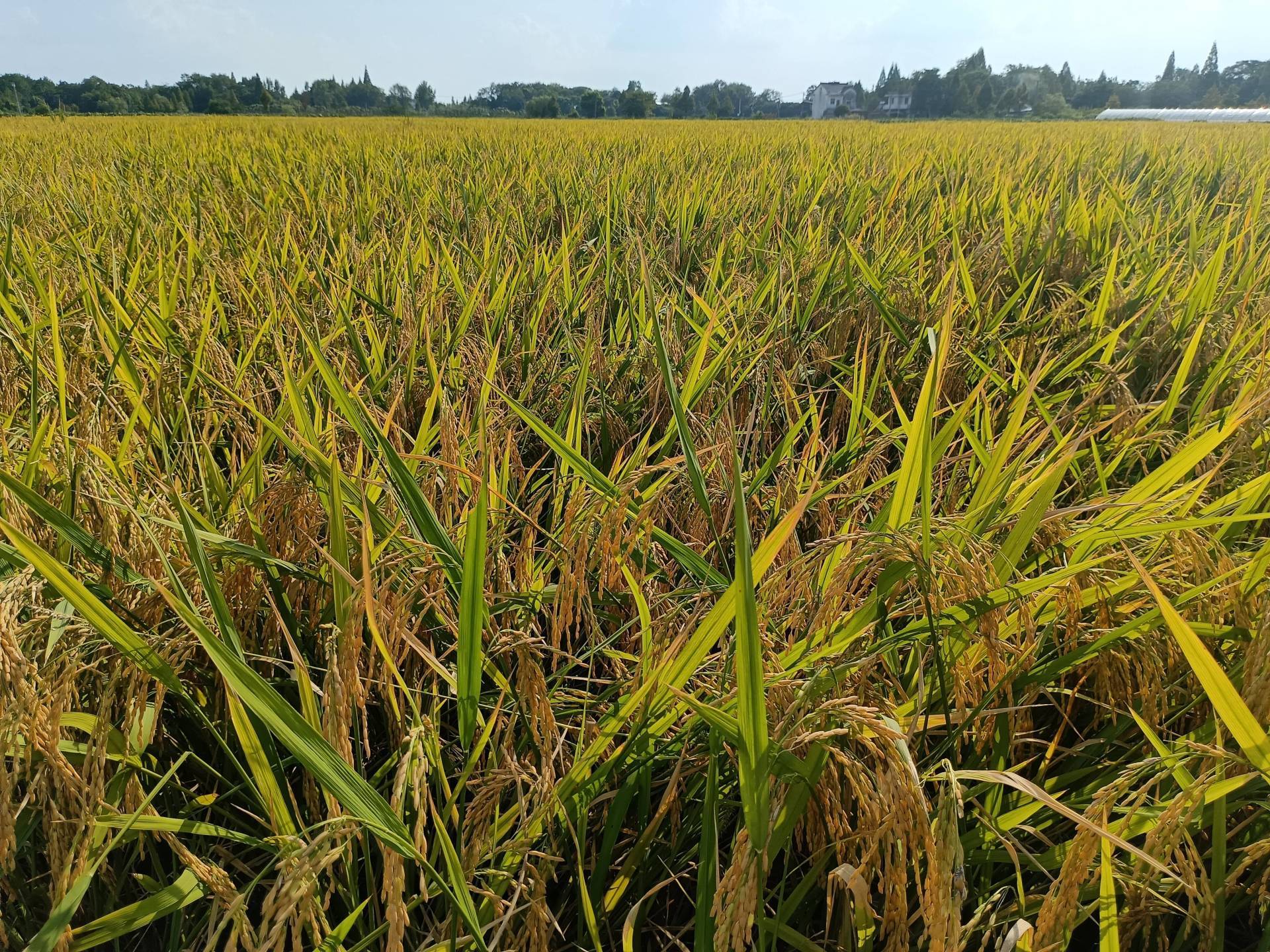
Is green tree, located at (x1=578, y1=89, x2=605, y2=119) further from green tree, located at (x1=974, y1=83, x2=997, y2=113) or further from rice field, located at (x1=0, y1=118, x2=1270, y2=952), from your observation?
rice field, located at (x1=0, y1=118, x2=1270, y2=952)

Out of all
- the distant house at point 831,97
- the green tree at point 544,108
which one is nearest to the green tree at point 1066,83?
the distant house at point 831,97

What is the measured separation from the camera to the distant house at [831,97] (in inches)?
3127

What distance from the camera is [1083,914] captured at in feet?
1.65

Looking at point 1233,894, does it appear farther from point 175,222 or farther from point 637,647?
point 175,222

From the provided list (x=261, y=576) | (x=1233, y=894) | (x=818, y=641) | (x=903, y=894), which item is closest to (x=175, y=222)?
(x=261, y=576)

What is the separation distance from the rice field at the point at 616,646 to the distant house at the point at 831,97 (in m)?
88.6

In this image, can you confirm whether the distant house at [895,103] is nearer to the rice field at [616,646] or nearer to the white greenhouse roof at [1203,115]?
the white greenhouse roof at [1203,115]

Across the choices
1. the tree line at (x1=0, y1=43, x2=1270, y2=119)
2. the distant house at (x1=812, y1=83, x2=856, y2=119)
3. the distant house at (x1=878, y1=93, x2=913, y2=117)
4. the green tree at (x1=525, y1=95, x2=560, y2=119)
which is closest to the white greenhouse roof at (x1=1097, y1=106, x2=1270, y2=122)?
the tree line at (x1=0, y1=43, x2=1270, y2=119)

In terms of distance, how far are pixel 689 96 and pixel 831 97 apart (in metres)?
32.1

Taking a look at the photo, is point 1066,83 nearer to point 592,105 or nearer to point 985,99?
point 985,99

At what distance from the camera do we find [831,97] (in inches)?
3184

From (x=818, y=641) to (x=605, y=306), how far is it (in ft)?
3.88

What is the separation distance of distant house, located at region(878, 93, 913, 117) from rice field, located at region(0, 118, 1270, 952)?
257 ft

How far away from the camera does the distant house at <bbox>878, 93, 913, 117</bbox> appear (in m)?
69.0
